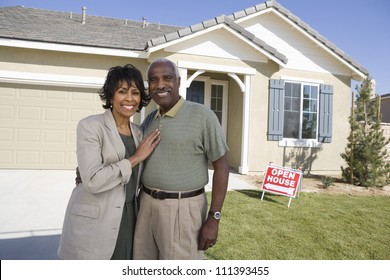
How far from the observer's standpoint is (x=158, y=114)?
2082mm

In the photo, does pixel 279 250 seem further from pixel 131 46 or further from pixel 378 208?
pixel 131 46

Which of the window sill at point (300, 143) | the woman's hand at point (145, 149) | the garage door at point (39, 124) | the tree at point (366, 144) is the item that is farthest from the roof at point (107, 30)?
the woman's hand at point (145, 149)

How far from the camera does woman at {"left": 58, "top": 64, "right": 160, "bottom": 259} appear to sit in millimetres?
1734

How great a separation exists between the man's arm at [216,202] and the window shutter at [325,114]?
7.76 metres

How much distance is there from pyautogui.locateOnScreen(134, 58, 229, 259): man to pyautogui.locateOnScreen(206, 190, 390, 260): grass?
4.70 ft

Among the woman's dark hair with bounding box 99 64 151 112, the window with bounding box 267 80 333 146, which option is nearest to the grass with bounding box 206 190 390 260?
the woman's dark hair with bounding box 99 64 151 112

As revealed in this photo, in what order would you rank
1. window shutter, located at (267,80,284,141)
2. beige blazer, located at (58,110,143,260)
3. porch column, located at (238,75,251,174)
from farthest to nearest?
window shutter, located at (267,80,284,141) < porch column, located at (238,75,251,174) < beige blazer, located at (58,110,143,260)

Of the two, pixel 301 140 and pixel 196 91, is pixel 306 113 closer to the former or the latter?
pixel 301 140

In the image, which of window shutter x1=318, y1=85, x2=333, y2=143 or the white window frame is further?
window shutter x1=318, y1=85, x2=333, y2=143

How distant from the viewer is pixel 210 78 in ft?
30.7

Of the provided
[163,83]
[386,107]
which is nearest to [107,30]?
[163,83]

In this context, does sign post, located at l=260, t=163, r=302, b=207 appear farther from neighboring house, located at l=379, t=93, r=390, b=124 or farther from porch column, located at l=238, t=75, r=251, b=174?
neighboring house, located at l=379, t=93, r=390, b=124

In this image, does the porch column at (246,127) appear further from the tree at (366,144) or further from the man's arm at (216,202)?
the man's arm at (216,202)

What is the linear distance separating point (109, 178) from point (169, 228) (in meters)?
0.51
